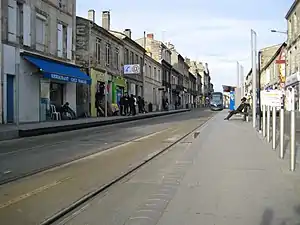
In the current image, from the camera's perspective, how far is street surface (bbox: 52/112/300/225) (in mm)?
6312

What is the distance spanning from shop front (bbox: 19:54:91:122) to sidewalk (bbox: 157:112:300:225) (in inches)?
636

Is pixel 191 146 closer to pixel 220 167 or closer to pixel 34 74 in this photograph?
pixel 220 167

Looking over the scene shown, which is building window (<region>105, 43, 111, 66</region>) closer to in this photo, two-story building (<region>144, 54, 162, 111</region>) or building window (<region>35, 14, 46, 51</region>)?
building window (<region>35, 14, 46, 51</region>)

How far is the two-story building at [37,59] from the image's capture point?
2508 centimetres

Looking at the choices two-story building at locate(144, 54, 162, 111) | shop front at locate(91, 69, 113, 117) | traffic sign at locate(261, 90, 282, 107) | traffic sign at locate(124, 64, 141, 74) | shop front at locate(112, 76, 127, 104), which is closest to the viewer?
traffic sign at locate(261, 90, 282, 107)

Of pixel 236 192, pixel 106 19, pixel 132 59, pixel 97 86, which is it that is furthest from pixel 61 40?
pixel 236 192

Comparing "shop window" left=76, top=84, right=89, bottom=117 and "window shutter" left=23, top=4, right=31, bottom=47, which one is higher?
"window shutter" left=23, top=4, right=31, bottom=47

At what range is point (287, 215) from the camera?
6508 millimetres

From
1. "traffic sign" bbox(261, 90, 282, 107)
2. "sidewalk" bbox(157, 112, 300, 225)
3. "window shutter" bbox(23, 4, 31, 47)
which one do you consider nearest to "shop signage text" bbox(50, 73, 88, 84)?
"window shutter" bbox(23, 4, 31, 47)

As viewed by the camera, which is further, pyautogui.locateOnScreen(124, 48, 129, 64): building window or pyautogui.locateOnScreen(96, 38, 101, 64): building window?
pyautogui.locateOnScreen(124, 48, 129, 64): building window

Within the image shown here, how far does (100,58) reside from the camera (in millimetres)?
40688

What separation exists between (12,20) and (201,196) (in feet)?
68.0

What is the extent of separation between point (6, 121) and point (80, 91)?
12.2 meters

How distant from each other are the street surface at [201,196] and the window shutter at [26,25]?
17104 mm
